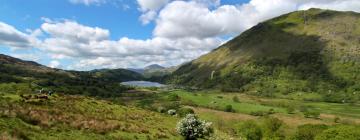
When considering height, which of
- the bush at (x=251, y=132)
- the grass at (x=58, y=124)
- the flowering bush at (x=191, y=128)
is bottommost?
the bush at (x=251, y=132)

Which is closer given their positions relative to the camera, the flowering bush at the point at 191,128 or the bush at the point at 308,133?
the flowering bush at the point at 191,128

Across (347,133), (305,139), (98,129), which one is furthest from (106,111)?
(305,139)

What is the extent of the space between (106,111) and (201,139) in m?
17.2

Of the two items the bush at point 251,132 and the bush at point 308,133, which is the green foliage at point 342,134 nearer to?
the bush at point 308,133

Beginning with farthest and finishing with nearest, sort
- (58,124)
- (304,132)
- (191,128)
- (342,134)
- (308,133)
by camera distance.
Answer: (304,132)
(308,133)
(342,134)
(191,128)
(58,124)

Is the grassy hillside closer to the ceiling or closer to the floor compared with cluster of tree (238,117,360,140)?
closer to the ceiling

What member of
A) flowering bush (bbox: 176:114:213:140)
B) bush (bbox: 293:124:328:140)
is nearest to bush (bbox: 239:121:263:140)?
bush (bbox: 293:124:328:140)

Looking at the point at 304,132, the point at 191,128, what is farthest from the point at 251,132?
the point at 191,128

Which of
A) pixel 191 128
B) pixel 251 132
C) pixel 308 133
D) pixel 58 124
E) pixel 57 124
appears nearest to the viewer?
pixel 57 124

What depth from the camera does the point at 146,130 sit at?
54812mm

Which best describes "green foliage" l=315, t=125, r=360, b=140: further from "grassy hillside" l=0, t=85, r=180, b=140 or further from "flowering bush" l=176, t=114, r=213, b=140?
"grassy hillside" l=0, t=85, r=180, b=140

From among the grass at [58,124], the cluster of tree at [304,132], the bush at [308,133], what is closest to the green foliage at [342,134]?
the cluster of tree at [304,132]

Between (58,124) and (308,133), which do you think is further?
(308,133)

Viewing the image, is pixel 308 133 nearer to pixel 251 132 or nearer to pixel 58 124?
Result: pixel 251 132
